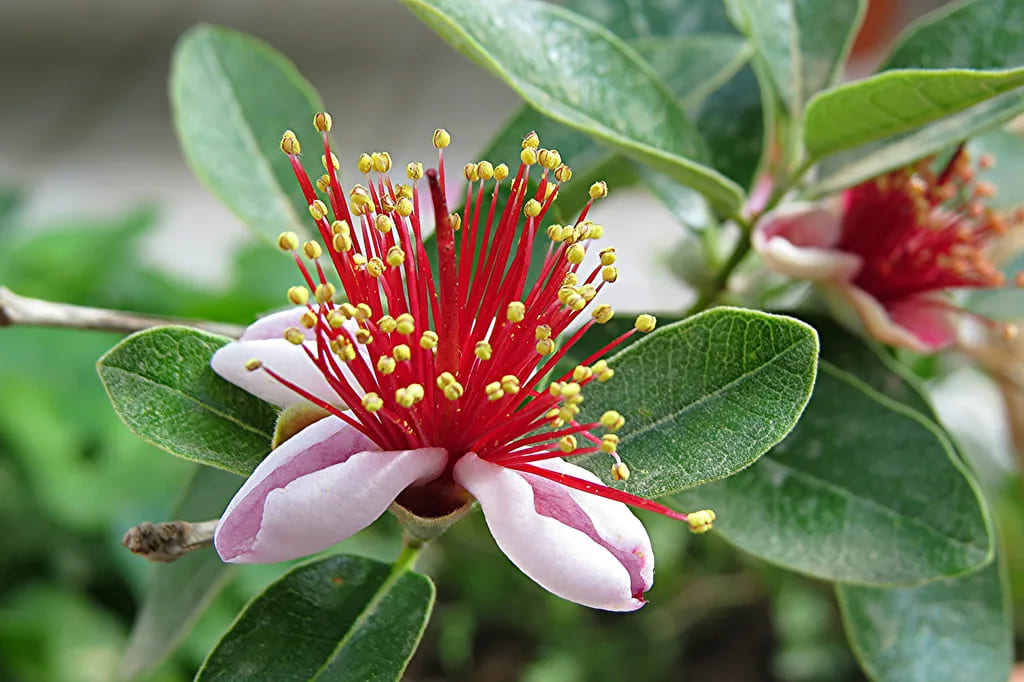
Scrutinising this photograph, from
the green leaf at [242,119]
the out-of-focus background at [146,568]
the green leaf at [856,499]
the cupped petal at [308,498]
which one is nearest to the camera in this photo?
the cupped petal at [308,498]

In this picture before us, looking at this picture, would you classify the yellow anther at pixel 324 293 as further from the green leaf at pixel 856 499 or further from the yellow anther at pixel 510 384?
the green leaf at pixel 856 499

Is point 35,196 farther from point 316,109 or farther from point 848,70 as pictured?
point 316,109

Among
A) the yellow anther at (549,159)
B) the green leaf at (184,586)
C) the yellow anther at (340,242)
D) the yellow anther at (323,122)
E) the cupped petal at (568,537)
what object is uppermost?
the yellow anther at (323,122)

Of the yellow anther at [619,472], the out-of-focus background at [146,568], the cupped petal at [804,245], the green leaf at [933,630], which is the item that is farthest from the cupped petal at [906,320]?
the out-of-focus background at [146,568]

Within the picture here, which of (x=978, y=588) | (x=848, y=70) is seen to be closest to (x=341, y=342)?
(x=978, y=588)

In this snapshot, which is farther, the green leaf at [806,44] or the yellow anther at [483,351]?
the green leaf at [806,44]

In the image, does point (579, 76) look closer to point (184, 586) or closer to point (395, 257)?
point (395, 257)

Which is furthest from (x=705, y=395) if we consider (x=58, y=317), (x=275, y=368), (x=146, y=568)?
(x=146, y=568)
